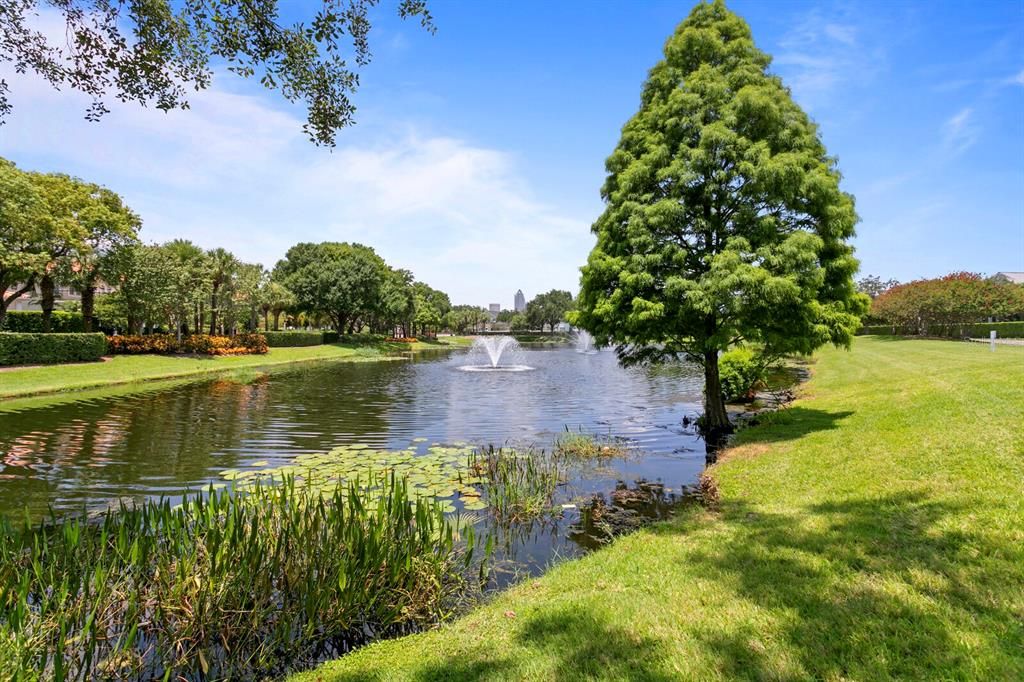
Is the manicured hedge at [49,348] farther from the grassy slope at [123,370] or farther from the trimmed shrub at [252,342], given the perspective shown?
the trimmed shrub at [252,342]

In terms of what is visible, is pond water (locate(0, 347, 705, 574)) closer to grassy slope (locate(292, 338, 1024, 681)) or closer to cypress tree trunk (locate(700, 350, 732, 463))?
cypress tree trunk (locate(700, 350, 732, 463))

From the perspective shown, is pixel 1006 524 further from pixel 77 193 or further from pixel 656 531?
pixel 77 193

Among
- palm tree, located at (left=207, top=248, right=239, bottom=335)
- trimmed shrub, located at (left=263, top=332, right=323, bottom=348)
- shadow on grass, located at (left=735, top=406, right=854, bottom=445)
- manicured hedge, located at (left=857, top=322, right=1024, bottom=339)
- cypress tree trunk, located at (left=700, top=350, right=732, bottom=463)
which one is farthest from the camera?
trimmed shrub, located at (left=263, top=332, right=323, bottom=348)

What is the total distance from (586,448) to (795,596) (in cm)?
928

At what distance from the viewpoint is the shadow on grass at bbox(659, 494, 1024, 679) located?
12.5 feet

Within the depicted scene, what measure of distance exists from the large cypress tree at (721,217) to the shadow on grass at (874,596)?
6.73m

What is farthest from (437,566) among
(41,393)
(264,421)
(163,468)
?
(41,393)

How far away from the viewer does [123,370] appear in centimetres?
3253

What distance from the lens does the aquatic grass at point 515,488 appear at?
30.6 ft

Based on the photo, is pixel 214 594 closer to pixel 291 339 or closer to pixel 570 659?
pixel 570 659

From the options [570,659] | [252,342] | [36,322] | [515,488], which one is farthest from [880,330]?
[36,322]


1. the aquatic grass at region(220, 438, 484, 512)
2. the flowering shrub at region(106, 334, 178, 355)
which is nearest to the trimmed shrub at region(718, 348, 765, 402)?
the aquatic grass at region(220, 438, 484, 512)

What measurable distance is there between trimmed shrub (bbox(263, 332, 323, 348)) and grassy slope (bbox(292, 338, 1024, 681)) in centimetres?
6069

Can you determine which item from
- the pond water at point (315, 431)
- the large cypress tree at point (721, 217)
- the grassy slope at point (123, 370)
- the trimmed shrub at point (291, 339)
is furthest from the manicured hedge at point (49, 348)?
the large cypress tree at point (721, 217)
